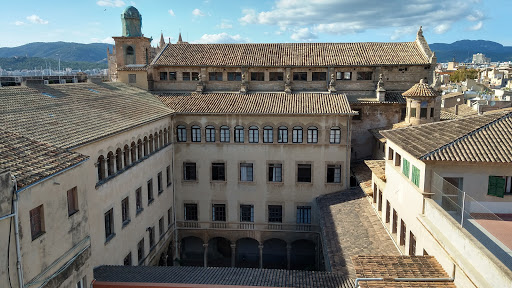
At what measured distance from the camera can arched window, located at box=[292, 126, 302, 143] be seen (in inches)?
1379

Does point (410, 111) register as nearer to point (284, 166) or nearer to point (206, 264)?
point (284, 166)

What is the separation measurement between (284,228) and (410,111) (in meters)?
13.8

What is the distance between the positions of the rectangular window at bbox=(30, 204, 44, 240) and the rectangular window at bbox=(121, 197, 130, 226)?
36.3 feet

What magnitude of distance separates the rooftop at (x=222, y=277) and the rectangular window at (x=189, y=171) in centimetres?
1350

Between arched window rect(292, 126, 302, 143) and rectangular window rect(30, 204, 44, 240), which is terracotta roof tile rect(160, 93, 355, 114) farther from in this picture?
rectangular window rect(30, 204, 44, 240)

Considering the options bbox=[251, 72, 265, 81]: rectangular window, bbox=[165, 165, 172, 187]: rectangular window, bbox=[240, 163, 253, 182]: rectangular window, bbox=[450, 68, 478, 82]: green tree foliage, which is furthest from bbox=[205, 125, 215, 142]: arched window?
bbox=[450, 68, 478, 82]: green tree foliage

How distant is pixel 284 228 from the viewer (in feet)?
121

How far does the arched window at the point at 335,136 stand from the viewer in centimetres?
3491

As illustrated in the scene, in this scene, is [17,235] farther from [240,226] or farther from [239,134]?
[240,226]

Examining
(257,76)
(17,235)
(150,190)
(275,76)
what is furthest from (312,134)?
(17,235)

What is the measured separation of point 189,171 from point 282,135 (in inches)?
326

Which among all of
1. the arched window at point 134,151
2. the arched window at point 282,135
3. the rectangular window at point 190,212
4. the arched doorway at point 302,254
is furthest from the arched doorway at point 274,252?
the arched window at point 134,151

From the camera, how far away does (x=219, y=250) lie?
134ft

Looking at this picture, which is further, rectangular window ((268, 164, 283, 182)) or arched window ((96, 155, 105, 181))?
rectangular window ((268, 164, 283, 182))
